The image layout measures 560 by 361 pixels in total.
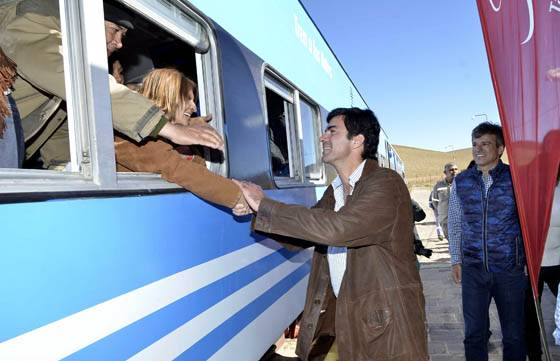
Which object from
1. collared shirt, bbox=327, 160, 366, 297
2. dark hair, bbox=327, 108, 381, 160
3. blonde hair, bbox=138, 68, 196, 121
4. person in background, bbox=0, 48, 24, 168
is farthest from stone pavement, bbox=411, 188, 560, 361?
person in background, bbox=0, 48, 24, 168

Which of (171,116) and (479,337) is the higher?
(171,116)

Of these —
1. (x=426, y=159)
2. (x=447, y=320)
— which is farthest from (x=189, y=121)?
(x=426, y=159)

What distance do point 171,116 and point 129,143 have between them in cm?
33

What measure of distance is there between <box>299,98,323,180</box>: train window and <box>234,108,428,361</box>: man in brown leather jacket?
6.38 feet

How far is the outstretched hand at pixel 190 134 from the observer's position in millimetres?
1799

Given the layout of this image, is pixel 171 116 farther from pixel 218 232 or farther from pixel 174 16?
pixel 218 232

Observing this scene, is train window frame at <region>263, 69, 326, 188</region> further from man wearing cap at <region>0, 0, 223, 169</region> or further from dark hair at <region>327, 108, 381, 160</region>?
man wearing cap at <region>0, 0, 223, 169</region>

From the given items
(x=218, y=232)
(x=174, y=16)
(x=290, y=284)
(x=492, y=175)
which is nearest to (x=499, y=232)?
(x=492, y=175)

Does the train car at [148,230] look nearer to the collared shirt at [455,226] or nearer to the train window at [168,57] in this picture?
the train window at [168,57]

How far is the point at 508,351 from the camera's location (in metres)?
3.16

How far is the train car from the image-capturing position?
1228 millimetres

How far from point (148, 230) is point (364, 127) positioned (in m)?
1.24

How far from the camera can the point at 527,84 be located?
238 centimetres

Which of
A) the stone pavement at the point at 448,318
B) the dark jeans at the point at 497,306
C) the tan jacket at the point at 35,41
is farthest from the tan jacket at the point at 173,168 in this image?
the stone pavement at the point at 448,318
